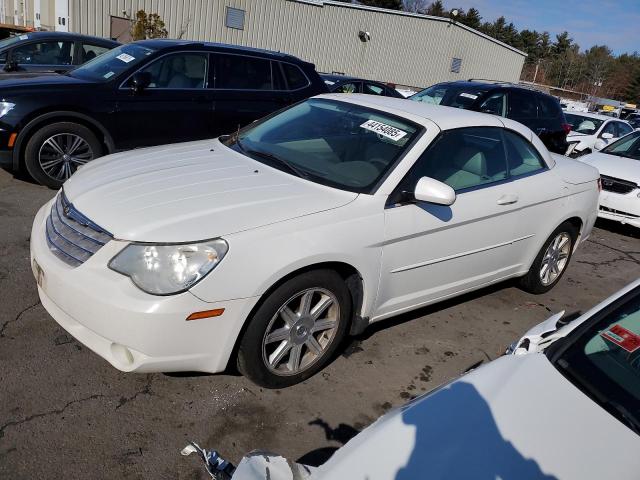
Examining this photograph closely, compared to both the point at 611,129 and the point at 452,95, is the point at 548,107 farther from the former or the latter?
the point at 611,129

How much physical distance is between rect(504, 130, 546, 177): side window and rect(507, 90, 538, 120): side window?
18.3 feet

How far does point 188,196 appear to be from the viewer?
293 centimetres

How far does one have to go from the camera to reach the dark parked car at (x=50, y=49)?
8.71 metres

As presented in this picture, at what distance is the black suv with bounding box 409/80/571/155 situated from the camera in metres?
9.45

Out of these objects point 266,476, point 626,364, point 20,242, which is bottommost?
point 20,242

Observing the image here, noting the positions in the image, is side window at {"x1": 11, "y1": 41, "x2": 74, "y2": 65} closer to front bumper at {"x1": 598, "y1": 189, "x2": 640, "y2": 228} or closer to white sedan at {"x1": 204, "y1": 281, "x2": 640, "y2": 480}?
front bumper at {"x1": 598, "y1": 189, "x2": 640, "y2": 228}

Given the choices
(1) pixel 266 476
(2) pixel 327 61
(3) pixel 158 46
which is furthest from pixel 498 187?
(2) pixel 327 61

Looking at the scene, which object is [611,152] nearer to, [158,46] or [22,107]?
[158,46]

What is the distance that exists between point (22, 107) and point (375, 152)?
4008mm

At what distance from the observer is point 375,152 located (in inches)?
139

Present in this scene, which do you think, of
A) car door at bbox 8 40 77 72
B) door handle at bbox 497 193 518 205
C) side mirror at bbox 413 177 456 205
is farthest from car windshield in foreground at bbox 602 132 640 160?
car door at bbox 8 40 77 72

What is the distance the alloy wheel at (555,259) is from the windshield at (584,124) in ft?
29.2

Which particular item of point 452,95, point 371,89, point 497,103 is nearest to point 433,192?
point 497,103

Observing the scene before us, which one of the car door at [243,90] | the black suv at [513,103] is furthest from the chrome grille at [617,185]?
the car door at [243,90]
